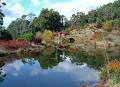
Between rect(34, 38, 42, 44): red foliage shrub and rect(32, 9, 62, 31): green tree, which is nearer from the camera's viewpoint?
rect(34, 38, 42, 44): red foliage shrub

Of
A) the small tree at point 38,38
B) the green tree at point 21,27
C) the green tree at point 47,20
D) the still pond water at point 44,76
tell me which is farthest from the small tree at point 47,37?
the green tree at point 21,27

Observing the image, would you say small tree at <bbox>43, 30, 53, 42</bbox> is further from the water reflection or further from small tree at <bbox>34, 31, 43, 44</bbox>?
the water reflection

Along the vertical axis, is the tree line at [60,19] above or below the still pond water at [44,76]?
above

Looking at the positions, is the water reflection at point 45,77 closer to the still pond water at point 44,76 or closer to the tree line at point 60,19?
the still pond water at point 44,76

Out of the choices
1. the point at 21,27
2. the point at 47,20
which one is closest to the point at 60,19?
the point at 47,20

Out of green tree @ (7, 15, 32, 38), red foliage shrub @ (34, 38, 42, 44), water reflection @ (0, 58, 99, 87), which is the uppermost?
green tree @ (7, 15, 32, 38)

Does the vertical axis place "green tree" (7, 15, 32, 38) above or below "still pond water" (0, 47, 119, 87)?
above

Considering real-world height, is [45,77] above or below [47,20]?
below

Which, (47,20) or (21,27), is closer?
(47,20)

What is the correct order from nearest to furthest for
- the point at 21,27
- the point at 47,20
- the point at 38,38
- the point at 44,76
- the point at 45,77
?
the point at 45,77 < the point at 44,76 < the point at 38,38 < the point at 47,20 < the point at 21,27

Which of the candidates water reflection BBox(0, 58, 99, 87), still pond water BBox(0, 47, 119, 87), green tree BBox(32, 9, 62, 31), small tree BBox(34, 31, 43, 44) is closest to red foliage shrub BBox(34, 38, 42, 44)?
small tree BBox(34, 31, 43, 44)

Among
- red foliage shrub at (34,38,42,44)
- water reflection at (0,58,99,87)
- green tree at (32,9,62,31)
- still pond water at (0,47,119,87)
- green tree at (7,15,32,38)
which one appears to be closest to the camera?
water reflection at (0,58,99,87)

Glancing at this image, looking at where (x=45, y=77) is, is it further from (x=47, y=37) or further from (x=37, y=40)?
(x=47, y=37)

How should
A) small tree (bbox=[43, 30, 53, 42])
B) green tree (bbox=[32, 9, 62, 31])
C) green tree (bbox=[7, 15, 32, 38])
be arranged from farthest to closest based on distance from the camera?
1. green tree (bbox=[7, 15, 32, 38])
2. green tree (bbox=[32, 9, 62, 31])
3. small tree (bbox=[43, 30, 53, 42])
